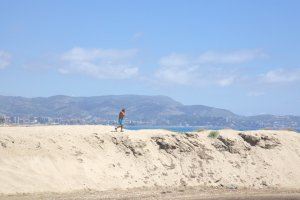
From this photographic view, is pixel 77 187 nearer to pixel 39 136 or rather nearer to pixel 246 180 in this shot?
pixel 39 136

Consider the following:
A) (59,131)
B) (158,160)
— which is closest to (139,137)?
(158,160)

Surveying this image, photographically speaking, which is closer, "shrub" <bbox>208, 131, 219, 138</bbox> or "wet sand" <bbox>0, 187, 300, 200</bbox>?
"wet sand" <bbox>0, 187, 300, 200</bbox>

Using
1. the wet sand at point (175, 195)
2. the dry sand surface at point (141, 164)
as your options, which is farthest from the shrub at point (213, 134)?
the wet sand at point (175, 195)

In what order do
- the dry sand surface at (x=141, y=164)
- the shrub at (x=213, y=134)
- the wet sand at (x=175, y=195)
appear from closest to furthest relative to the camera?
the wet sand at (x=175, y=195), the dry sand surface at (x=141, y=164), the shrub at (x=213, y=134)

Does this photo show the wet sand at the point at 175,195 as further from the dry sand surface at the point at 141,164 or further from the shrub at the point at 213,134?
the shrub at the point at 213,134

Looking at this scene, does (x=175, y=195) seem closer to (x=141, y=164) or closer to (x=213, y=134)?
(x=141, y=164)

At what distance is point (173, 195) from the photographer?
33969 millimetres

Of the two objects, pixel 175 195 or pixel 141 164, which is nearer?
pixel 175 195

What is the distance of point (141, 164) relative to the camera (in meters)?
37.3

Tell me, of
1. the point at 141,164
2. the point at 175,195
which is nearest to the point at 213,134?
the point at 141,164

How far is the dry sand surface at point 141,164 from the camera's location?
31938 millimetres

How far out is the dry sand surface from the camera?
31.9 meters

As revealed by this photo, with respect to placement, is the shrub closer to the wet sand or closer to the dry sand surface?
the dry sand surface

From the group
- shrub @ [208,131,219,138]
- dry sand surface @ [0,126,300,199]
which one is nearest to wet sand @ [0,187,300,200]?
dry sand surface @ [0,126,300,199]
